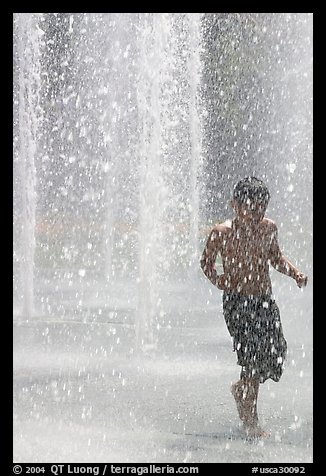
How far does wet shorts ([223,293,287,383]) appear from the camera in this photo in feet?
12.1

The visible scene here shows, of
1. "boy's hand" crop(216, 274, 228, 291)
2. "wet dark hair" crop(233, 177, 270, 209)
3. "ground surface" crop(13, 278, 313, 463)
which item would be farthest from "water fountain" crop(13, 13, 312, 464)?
"wet dark hair" crop(233, 177, 270, 209)

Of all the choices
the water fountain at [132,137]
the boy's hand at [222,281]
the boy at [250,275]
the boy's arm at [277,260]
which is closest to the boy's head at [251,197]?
the boy at [250,275]

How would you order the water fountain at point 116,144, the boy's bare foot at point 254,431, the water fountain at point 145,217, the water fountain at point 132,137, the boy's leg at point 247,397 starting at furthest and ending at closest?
the water fountain at point 132,137, the water fountain at point 116,144, the water fountain at point 145,217, the boy's bare foot at point 254,431, the boy's leg at point 247,397

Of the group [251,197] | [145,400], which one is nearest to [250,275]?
[251,197]

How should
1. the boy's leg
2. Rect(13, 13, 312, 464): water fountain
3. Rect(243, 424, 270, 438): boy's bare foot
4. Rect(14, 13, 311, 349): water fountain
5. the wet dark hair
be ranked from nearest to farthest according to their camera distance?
the wet dark hair < the boy's leg < Rect(243, 424, 270, 438): boy's bare foot < Rect(13, 13, 312, 464): water fountain < Rect(14, 13, 311, 349): water fountain

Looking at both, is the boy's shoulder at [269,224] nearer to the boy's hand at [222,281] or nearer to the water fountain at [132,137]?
the boy's hand at [222,281]

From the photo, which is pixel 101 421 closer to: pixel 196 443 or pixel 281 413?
pixel 196 443

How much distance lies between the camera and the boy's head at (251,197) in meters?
3.65

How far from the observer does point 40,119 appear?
713 inches

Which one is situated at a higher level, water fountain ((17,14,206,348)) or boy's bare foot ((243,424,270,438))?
water fountain ((17,14,206,348))

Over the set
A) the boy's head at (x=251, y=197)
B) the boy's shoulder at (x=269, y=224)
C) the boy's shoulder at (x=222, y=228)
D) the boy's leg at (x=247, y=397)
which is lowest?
the boy's leg at (x=247, y=397)

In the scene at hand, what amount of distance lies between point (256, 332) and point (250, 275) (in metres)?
0.24

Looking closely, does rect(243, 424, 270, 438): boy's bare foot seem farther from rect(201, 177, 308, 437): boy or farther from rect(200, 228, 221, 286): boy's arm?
rect(200, 228, 221, 286): boy's arm
